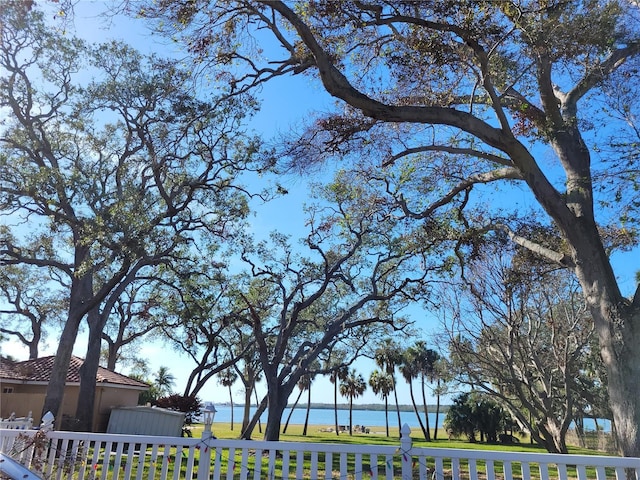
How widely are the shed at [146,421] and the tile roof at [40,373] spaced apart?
7.18ft

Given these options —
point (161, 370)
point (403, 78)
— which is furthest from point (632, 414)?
point (161, 370)

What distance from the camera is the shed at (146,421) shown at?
53.5 feet

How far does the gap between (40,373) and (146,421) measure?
213 inches

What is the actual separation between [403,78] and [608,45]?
279 cm

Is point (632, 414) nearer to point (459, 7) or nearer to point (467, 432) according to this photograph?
point (459, 7)

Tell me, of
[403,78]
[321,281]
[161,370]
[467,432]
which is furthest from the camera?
[161,370]

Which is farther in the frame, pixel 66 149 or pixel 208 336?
pixel 208 336

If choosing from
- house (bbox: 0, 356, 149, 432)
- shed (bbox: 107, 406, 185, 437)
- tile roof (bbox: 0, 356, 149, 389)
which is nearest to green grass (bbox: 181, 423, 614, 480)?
shed (bbox: 107, 406, 185, 437)

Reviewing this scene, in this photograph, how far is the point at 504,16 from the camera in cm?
656

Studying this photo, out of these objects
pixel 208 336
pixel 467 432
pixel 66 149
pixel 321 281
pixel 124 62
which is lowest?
pixel 467 432

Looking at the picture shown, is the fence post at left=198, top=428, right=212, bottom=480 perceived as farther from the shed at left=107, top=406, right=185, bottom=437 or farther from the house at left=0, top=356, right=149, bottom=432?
the house at left=0, top=356, right=149, bottom=432

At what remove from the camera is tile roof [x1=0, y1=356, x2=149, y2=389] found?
18047 millimetres

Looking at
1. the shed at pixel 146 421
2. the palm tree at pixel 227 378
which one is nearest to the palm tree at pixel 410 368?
the palm tree at pixel 227 378

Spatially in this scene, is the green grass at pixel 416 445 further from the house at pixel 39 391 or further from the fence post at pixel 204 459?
the house at pixel 39 391
